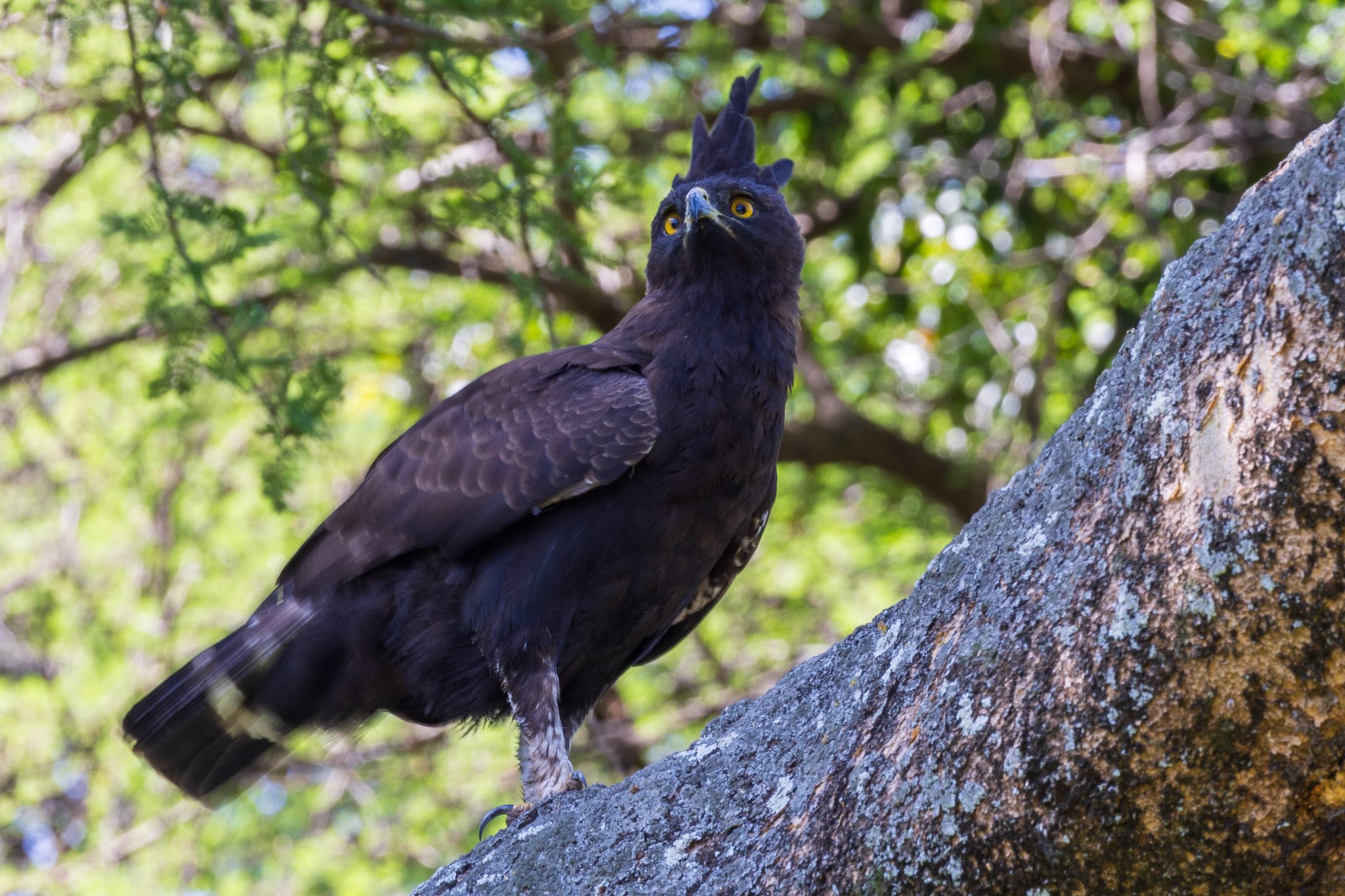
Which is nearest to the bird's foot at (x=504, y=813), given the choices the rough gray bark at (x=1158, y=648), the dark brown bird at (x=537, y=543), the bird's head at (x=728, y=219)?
the dark brown bird at (x=537, y=543)

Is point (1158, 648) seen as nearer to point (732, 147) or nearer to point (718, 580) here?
point (718, 580)

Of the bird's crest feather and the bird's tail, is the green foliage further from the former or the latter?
the bird's tail

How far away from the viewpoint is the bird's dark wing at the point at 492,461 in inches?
161

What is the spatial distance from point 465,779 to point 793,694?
709 cm

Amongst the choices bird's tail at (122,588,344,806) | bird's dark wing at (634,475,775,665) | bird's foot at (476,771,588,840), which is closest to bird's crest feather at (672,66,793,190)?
bird's dark wing at (634,475,775,665)

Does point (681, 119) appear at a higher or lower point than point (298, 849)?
higher

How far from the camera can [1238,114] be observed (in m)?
7.88

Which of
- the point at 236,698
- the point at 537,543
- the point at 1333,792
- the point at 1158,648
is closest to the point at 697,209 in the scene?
the point at 537,543

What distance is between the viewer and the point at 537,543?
163 inches

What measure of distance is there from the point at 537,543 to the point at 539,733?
60 cm

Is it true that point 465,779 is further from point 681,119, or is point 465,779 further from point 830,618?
point 681,119

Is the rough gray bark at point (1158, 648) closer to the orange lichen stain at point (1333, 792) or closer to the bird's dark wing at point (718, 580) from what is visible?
the orange lichen stain at point (1333, 792)

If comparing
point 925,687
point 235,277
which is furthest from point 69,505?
point 925,687

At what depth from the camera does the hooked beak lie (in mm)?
4566
